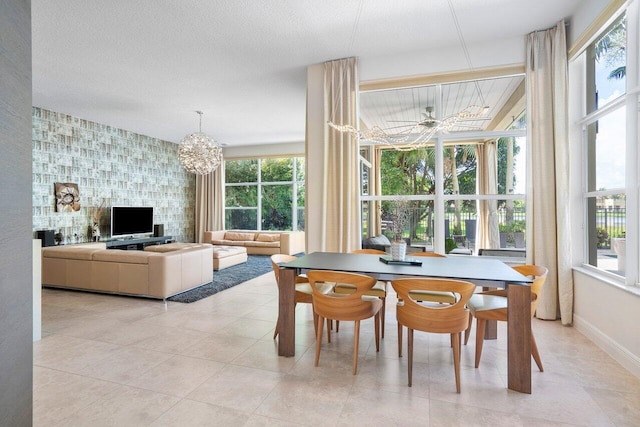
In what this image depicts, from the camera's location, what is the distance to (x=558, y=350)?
2.81m

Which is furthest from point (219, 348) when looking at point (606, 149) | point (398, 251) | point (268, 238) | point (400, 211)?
point (268, 238)

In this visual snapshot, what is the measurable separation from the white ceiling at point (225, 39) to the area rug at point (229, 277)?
317 cm

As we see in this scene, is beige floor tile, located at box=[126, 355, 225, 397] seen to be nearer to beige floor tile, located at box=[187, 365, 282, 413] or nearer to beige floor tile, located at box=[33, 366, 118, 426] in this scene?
beige floor tile, located at box=[187, 365, 282, 413]

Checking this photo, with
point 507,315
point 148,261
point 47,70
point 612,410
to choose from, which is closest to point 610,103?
point 507,315

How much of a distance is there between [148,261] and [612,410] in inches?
186

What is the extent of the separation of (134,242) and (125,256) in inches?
122

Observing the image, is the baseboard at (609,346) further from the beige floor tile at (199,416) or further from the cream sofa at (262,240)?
the cream sofa at (262,240)

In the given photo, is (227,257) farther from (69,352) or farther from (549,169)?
(549,169)

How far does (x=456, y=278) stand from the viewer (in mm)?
2281

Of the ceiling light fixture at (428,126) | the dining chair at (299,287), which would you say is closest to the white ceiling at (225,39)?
the ceiling light fixture at (428,126)

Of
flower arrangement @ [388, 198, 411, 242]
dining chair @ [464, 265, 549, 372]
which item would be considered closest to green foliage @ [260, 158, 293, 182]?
flower arrangement @ [388, 198, 411, 242]

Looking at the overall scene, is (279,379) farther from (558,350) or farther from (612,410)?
(558,350)

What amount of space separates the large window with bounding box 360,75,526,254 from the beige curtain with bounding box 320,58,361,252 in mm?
313

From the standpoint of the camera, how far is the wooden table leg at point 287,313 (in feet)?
8.77
